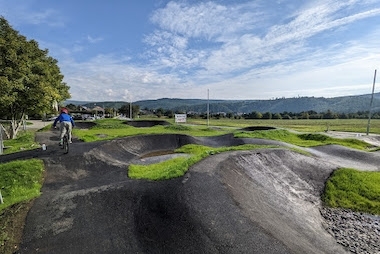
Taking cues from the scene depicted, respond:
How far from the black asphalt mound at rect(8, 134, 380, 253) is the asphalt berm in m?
0.03

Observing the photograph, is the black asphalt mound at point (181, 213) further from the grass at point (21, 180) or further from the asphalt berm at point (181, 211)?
the grass at point (21, 180)

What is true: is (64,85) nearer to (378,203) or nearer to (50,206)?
(50,206)

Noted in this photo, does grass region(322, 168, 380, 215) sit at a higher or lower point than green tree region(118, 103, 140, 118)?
lower

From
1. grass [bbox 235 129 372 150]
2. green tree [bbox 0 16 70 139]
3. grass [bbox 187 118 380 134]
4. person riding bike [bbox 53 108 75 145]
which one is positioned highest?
green tree [bbox 0 16 70 139]

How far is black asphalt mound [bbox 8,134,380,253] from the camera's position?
21.7 feet

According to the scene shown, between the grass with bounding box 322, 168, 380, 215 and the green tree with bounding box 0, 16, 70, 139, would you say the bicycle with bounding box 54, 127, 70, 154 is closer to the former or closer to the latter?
Result: the green tree with bounding box 0, 16, 70, 139

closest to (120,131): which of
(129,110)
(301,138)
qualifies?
(301,138)

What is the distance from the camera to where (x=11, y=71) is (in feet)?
74.8

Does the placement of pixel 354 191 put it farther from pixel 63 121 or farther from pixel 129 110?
pixel 129 110

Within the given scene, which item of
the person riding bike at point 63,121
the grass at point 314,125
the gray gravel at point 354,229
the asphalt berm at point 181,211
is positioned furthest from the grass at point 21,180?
the grass at point 314,125

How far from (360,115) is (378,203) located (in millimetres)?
126516

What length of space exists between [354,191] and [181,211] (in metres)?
11.0

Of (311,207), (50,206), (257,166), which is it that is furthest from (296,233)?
(50,206)

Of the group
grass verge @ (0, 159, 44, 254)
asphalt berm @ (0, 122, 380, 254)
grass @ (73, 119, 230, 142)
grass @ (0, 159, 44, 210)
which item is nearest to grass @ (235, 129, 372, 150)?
grass @ (73, 119, 230, 142)
